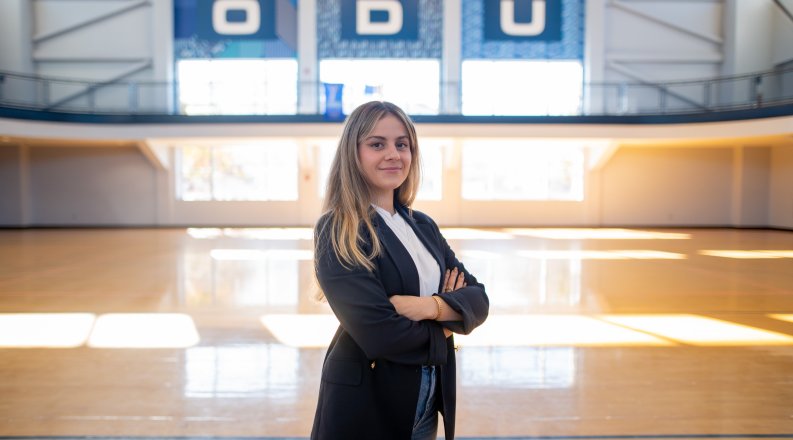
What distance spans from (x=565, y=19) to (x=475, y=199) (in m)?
7.91

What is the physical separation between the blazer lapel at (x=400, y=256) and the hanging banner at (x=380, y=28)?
21.2m

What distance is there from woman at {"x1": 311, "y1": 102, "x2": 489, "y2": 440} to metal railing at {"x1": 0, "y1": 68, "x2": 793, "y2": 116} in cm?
1792

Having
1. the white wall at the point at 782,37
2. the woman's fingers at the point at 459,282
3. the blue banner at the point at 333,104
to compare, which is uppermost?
the white wall at the point at 782,37

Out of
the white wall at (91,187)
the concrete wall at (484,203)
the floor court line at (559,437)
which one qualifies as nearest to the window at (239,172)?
the concrete wall at (484,203)

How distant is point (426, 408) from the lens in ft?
5.96

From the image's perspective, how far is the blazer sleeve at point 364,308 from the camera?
1.58 meters

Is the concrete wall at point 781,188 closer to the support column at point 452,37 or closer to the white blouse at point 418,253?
the support column at point 452,37

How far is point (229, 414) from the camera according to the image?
144 inches

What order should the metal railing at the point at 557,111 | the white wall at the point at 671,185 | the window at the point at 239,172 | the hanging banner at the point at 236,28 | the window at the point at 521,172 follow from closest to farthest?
1. the metal railing at the point at 557,111
2. the hanging banner at the point at 236,28
3. the white wall at the point at 671,185
4. the window at the point at 239,172
5. the window at the point at 521,172

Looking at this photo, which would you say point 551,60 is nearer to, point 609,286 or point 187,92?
point 187,92

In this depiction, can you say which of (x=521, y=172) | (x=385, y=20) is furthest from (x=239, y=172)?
(x=521, y=172)

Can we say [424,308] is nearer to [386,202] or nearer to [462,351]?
[386,202]

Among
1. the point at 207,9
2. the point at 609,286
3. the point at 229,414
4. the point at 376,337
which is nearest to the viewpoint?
the point at 376,337

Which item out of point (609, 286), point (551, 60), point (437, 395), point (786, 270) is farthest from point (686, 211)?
point (437, 395)
